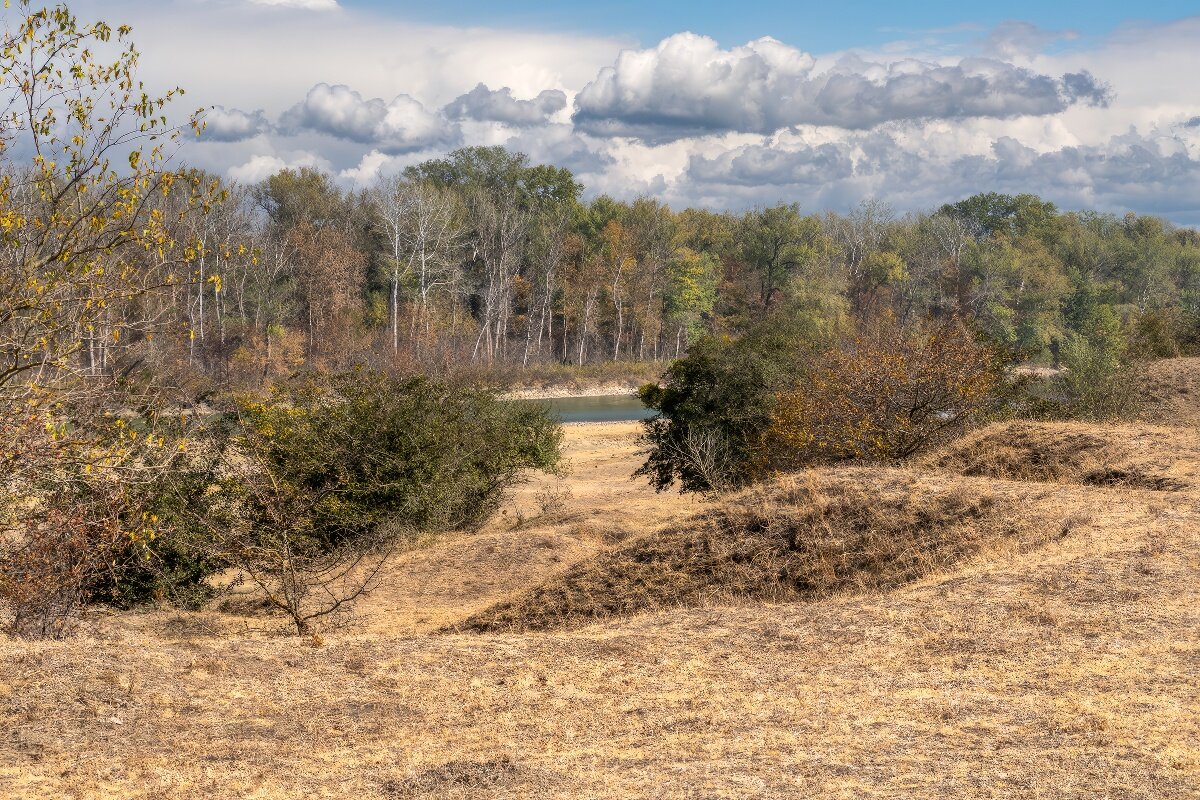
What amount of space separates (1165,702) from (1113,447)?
33.7 ft

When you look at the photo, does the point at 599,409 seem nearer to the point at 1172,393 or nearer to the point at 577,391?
the point at 577,391

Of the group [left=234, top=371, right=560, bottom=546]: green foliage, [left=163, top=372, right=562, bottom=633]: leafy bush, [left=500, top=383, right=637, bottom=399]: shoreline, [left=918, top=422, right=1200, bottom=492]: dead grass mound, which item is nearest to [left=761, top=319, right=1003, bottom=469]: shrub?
[left=918, top=422, right=1200, bottom=492]: dead grass mound

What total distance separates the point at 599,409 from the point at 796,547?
5300 cm

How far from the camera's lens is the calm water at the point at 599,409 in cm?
6062

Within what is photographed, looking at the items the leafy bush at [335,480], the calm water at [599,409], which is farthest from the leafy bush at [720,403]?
the calm water at [599,409]

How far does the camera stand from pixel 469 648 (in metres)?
10.8

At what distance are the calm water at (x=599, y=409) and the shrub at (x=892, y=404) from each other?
120 feet

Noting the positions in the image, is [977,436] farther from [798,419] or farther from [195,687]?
[195,687]

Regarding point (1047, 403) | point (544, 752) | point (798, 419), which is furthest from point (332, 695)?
point (1047, 403)

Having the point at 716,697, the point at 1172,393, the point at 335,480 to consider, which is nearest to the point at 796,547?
the point at 716,697

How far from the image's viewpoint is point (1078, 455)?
1720 cm

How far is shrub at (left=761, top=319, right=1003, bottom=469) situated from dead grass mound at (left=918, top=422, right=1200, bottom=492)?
66 centimetres

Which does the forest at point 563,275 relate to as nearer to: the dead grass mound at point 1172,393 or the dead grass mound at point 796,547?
the dead grass mound at point 1172,393

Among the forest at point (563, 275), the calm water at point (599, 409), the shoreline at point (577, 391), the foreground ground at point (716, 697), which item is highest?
the forest at point (563, 275)
